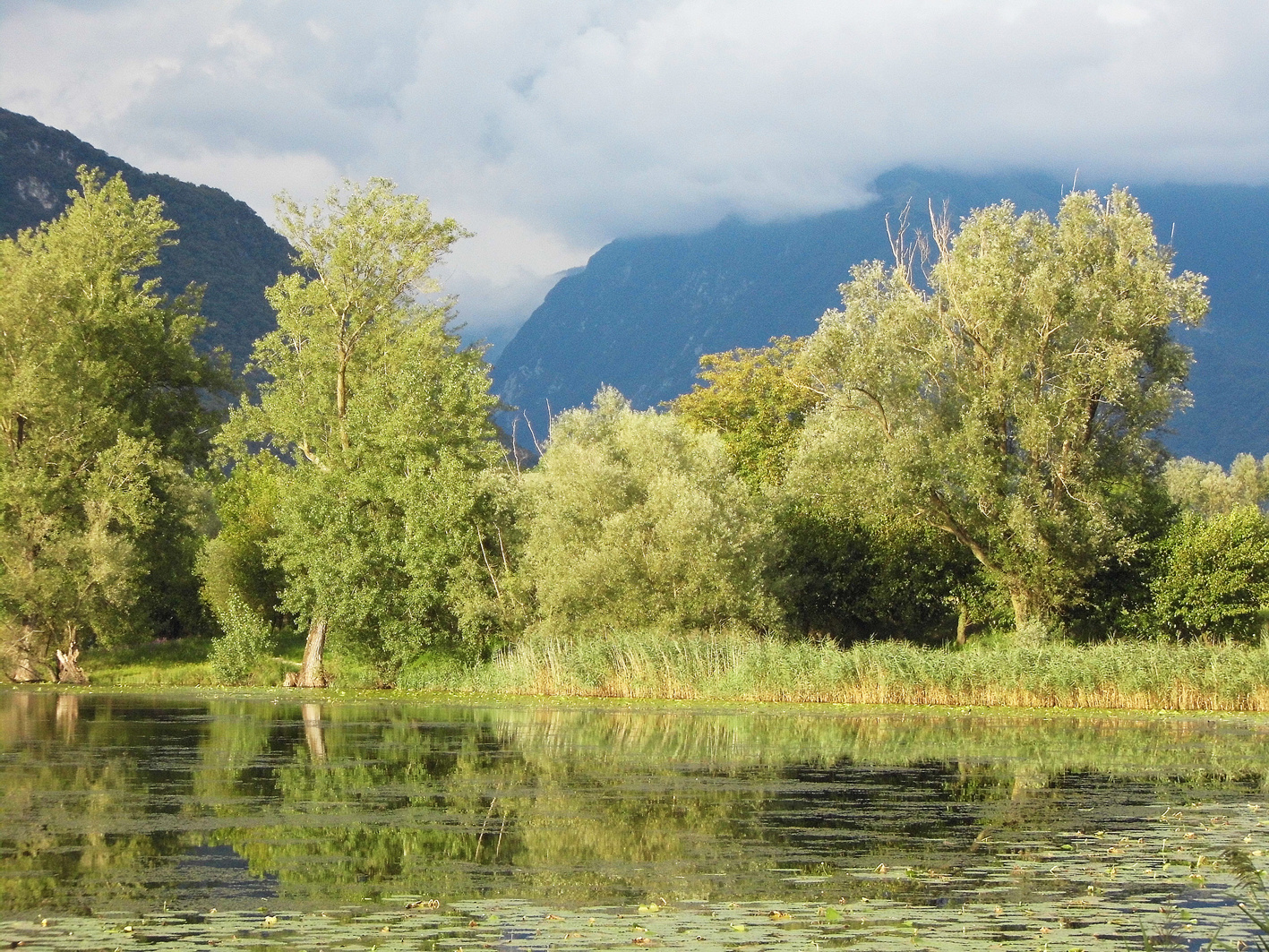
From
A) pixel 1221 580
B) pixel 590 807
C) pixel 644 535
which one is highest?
pixel 644 535

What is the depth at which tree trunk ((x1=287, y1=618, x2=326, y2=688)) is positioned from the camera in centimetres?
6153

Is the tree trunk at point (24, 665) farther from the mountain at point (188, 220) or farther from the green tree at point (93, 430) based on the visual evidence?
the mountain at point (188, 220)

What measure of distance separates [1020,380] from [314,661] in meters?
31.7

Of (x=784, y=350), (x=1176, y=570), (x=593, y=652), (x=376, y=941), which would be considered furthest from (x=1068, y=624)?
(x=376, y=941)

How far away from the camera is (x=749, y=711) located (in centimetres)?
4194

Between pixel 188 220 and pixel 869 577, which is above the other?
pixel 188 220

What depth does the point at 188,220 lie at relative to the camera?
605ft

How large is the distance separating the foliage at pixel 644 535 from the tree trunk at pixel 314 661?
1118cm

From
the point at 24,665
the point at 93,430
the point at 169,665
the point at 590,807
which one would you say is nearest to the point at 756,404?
the point at 169,665

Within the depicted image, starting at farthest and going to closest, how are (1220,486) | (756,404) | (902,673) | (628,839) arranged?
(1220,486) < (756,404) < (902,673) < (628,839)

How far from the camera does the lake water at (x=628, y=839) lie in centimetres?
1325

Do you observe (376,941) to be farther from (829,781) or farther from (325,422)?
(325,422)

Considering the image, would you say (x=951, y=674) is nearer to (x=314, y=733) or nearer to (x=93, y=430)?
(x=314, y=733)

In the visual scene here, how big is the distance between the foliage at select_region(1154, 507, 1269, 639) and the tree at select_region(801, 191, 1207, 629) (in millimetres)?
2294
